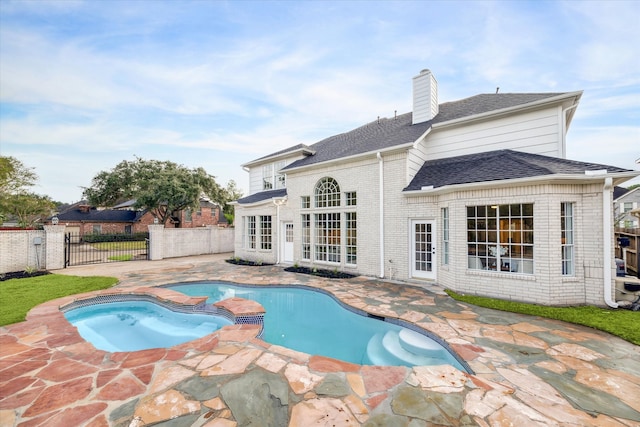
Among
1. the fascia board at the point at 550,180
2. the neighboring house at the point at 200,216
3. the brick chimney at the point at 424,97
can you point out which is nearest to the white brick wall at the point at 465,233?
the fascia board at the point at 550,180

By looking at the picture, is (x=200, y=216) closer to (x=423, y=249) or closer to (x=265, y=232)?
(x=265, y=232)

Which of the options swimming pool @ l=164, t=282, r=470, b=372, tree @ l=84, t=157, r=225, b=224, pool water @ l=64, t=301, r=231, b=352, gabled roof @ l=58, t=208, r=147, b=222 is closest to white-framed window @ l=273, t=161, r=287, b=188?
swimming pool @ l=164, t=282, r=470, b=372

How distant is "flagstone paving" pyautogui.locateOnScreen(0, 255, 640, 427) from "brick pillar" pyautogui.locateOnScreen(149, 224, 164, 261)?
10.8 meters

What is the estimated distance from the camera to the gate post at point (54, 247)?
1070cm

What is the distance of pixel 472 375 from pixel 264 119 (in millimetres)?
17421

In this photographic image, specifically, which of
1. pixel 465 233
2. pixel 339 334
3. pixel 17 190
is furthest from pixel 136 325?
pixel 17 190

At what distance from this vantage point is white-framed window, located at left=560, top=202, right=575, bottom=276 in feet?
20.2

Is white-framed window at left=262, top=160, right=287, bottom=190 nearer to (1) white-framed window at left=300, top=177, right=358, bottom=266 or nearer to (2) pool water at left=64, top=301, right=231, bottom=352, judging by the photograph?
(1) white-framed window at left=300, top=177, right=358, bottom=266

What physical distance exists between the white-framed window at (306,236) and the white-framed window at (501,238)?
6.62 meters

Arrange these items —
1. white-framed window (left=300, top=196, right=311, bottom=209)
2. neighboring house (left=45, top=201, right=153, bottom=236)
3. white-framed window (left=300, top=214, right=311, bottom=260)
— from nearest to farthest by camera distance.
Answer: white-framed window (left=300, top=214, right=311, bottom=260)
white-framed window (left=300, top=196, right=311, bottom=209)
neighboring house (left=45, top=201, right=153, bottom=236)

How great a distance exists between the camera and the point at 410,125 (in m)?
10.5

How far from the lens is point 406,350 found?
178 inches

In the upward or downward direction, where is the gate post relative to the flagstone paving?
upward

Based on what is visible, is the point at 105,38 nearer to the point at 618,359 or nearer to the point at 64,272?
the point at 64,272
